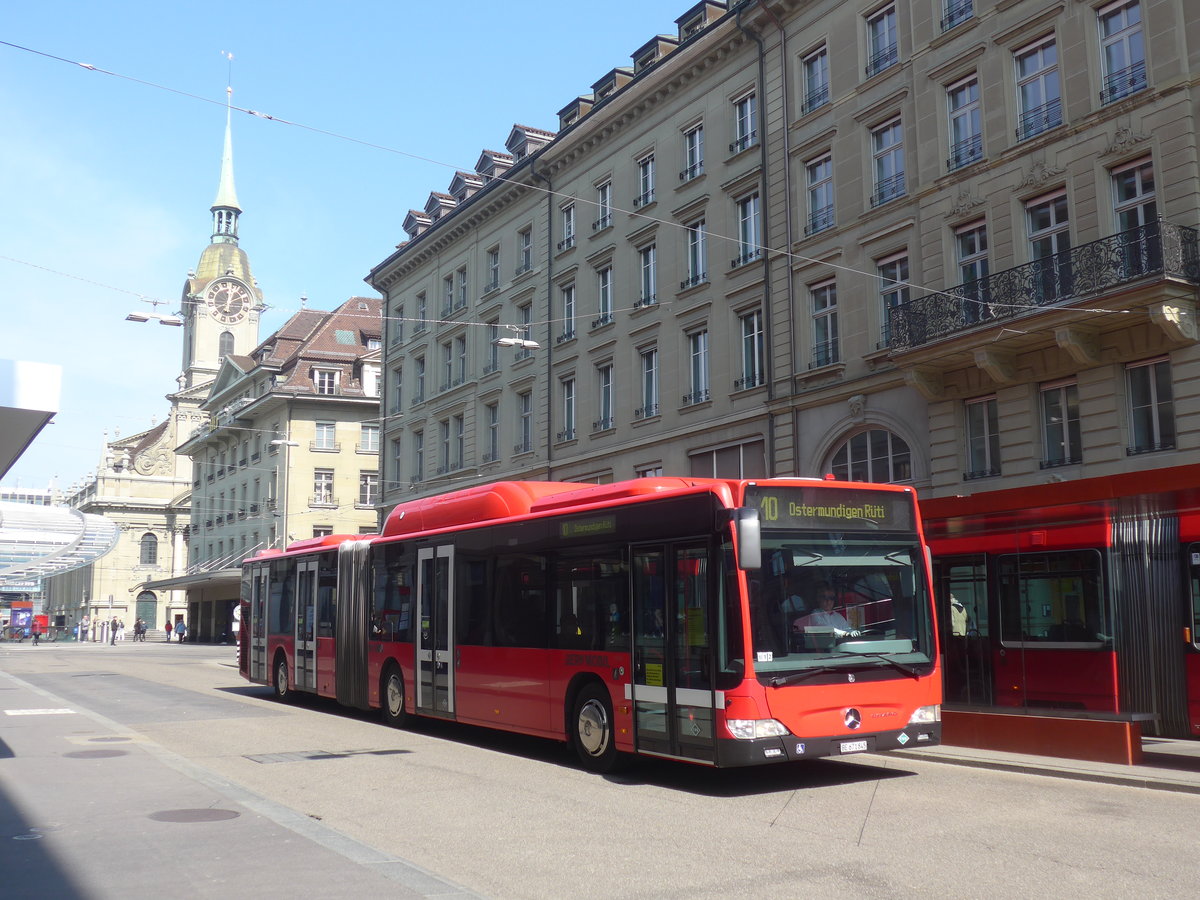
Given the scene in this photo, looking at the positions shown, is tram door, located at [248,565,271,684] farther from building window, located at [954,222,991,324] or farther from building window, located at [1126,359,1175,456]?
building window, located at [1126,359,1175,456]

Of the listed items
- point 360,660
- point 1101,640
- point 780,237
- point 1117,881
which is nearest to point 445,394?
point 780,237

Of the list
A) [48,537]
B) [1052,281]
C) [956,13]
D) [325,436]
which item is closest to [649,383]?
[956,13]

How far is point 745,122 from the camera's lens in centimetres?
2966

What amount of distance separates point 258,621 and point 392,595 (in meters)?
7.27

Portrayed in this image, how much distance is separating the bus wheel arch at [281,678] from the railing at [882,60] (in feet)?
57.0

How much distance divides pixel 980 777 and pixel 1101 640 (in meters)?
3.17

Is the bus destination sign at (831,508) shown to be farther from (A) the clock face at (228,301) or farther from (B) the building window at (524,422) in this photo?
(A) the clock face at (228,301)

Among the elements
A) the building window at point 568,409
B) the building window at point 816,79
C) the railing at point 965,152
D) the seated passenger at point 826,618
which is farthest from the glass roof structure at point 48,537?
the seated passenger at point 826,618

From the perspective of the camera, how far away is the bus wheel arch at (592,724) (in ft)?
39.8

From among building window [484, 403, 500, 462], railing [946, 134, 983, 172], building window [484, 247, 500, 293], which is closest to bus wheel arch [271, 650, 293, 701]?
railing [946, 134, 983, 172]

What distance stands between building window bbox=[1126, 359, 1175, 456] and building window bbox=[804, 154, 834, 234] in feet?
27.8

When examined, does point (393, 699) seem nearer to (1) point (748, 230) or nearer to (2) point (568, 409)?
(1) point (748, 230)

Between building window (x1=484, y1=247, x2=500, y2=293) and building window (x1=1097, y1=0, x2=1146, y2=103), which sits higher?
building window (x1=484, y1=247, x2=500, y2=293)

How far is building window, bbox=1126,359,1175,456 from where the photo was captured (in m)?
19.6
